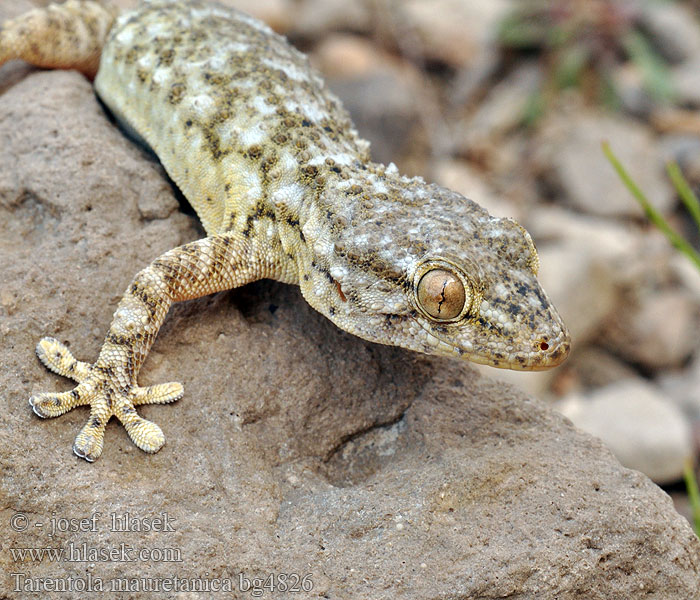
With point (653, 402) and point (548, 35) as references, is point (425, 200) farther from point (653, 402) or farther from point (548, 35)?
point (548, 35)

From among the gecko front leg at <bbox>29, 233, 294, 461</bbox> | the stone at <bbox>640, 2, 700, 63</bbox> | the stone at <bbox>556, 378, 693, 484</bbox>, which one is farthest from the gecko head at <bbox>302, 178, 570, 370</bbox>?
the stone at <bbox>640, 2, 700, 63</bbox>

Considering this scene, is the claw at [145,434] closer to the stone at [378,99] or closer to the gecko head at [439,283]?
the gecko head at [439,283]

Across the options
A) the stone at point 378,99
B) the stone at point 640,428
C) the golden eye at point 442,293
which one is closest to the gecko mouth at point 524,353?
the golden eye at point 442,293

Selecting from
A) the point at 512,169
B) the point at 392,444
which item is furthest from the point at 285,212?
the point at 512,169

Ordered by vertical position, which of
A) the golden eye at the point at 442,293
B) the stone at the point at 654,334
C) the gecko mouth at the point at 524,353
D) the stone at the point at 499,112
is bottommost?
the stone at the point at 654,334

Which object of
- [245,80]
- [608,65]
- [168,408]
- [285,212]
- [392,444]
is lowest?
[608,65]

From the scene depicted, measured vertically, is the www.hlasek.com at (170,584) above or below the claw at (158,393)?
below

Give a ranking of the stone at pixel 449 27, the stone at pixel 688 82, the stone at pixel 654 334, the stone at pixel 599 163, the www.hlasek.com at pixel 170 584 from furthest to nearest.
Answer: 1. the stone at pixel 449 27
2. the stone at pixel 688 82
3. the stone at pixel 599 163
4. the stone at pixel 654 334
5. the www.hlasek.com at pixel 170 584

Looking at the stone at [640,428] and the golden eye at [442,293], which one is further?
the stone at [640,428]
